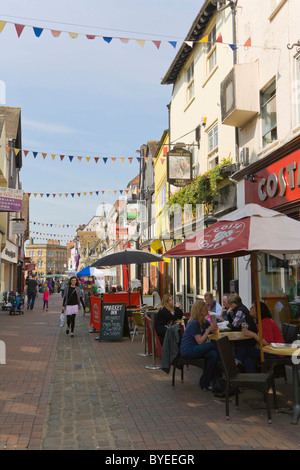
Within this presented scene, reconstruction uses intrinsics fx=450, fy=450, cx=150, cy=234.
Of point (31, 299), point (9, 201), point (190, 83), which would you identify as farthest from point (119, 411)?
point (31, 299)

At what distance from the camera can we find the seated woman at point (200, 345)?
6.74 meters

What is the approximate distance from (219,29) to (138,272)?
806 inches

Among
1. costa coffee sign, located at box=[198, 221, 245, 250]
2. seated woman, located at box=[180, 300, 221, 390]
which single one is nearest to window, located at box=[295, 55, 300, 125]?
costa coffee sign, located at box=[198, 221, 245, 250]

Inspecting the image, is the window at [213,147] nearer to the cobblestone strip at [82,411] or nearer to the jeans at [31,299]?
the cobblestone strip at [82,411]

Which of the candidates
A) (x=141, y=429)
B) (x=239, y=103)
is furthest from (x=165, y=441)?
(x=239, y=103)

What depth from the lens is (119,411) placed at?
580 cm

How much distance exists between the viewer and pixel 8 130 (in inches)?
1067

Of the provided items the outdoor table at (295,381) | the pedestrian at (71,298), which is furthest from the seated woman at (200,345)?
the pedestrian at (71,298)

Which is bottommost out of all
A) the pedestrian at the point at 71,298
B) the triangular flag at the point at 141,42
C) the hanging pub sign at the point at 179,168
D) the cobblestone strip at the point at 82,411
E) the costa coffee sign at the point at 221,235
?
the cobblestone strip at the point at 82,411

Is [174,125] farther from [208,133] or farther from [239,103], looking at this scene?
[239,103]

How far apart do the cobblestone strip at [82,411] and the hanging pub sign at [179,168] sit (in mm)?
7664

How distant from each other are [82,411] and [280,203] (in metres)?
5.99

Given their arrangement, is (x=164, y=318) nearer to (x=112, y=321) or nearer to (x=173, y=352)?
(x=173, y=352)

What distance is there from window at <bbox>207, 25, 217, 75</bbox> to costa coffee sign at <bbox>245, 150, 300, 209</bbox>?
520cm
